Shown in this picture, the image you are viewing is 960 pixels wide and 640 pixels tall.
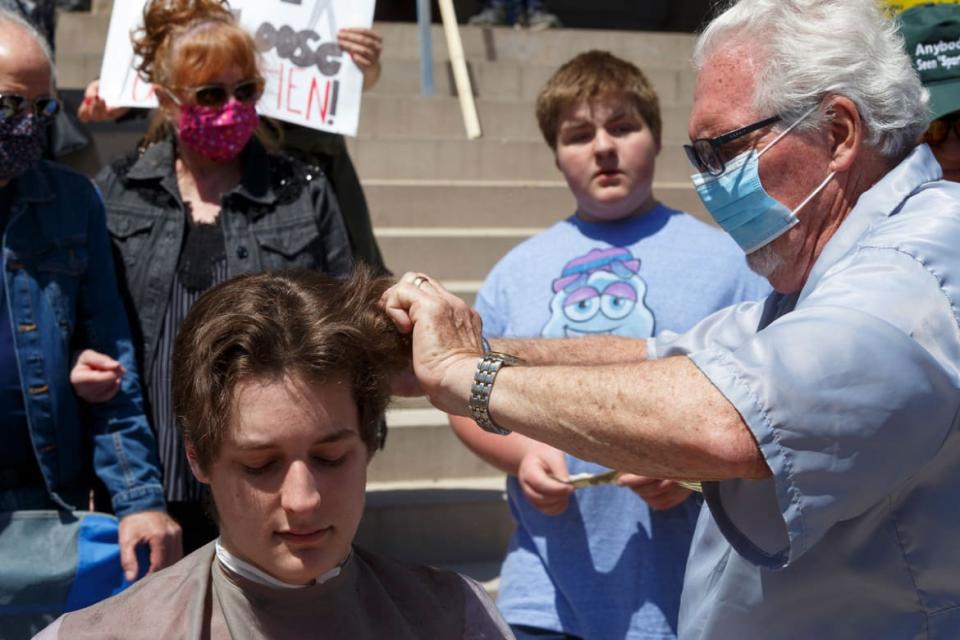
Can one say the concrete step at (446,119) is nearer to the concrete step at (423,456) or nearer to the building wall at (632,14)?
the concrete step at (423,456)

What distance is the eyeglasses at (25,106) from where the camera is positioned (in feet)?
9.77

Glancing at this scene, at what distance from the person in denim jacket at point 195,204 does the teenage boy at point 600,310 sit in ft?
1.98

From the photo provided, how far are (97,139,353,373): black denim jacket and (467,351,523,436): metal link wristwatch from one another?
1.34 meters

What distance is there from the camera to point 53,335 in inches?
121

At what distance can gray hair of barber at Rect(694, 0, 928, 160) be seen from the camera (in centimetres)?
223

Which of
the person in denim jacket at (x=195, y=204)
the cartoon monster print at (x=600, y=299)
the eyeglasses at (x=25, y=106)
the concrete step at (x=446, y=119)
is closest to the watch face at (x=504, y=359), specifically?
the cartoon monster print at (x=600, y=299)

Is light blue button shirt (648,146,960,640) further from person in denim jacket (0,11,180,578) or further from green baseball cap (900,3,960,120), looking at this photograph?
person in denim jacket (0,11,180,578)

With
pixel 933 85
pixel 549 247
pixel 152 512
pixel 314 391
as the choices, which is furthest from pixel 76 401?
pixel 933 85

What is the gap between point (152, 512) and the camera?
3129 millimetres

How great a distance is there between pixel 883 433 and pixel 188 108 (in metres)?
2.25

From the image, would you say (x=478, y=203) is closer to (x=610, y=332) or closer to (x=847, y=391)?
(x=610, y=332)

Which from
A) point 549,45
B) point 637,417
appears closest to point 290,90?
point 637,417

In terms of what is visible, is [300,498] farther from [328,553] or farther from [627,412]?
[627,412]

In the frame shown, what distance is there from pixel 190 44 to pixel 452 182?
401cm
